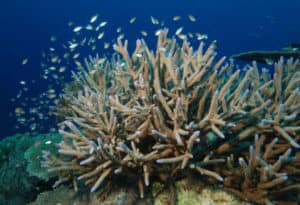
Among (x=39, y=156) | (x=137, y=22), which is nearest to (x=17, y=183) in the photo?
(x=39, y=156)

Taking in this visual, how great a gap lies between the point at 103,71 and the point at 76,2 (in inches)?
4591

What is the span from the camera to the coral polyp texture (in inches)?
122

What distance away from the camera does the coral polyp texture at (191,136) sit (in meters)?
3.09

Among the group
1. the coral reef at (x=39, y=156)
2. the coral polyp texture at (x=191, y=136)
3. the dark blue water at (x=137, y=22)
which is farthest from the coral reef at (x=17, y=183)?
the dark blue water at (x=137, y=22)

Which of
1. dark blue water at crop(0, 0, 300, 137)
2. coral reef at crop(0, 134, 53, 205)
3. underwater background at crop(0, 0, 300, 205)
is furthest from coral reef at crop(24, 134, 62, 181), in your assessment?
dark blue water at crop(0, 0, 300, 137)

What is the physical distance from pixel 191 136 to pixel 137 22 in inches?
4661

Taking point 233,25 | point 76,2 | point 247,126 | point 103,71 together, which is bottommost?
point 247,126

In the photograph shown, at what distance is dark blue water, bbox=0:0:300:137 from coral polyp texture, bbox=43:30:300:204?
180 ft

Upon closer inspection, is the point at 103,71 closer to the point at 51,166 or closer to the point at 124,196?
the point at 51,166

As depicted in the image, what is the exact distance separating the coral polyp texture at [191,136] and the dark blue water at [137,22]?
54.9 m

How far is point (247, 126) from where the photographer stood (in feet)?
11.4

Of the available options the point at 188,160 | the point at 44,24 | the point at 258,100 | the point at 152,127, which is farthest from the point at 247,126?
the point at 44,24

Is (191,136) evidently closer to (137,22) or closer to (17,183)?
(17,183)

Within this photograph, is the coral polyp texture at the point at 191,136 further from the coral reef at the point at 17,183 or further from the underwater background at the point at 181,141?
the coral reef at the point at 17,183
